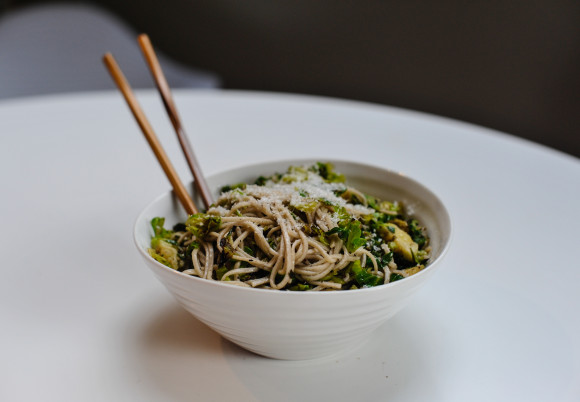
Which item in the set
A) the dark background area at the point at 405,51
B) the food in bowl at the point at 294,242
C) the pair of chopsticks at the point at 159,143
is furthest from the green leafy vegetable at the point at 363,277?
the dark background area at the point at 405,51

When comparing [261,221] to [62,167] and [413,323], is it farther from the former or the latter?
[62,167]

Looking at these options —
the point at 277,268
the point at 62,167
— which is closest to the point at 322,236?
the point at 277,268

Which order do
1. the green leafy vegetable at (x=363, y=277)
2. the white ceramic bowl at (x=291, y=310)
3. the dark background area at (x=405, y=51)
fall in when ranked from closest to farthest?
the white ceramic bowl at (x=291, y=310) → the green leafy vegetable at (x=363, y=277) → the dark background area at (x=405, y=51)

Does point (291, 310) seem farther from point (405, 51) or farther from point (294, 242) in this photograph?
point (405, 51)

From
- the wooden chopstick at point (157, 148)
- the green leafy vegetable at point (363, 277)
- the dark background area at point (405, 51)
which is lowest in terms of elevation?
the dark background area at point (405, 51)

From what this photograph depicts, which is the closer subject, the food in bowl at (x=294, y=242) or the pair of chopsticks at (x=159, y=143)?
the food in bowl at (x=294, y=242)

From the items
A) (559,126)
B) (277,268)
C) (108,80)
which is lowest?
(559,126)

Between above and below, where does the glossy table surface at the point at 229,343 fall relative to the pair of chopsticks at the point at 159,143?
below

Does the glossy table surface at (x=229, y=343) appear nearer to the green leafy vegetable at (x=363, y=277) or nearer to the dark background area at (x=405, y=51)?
the green leafy vegetable at (x=363, y=277)
